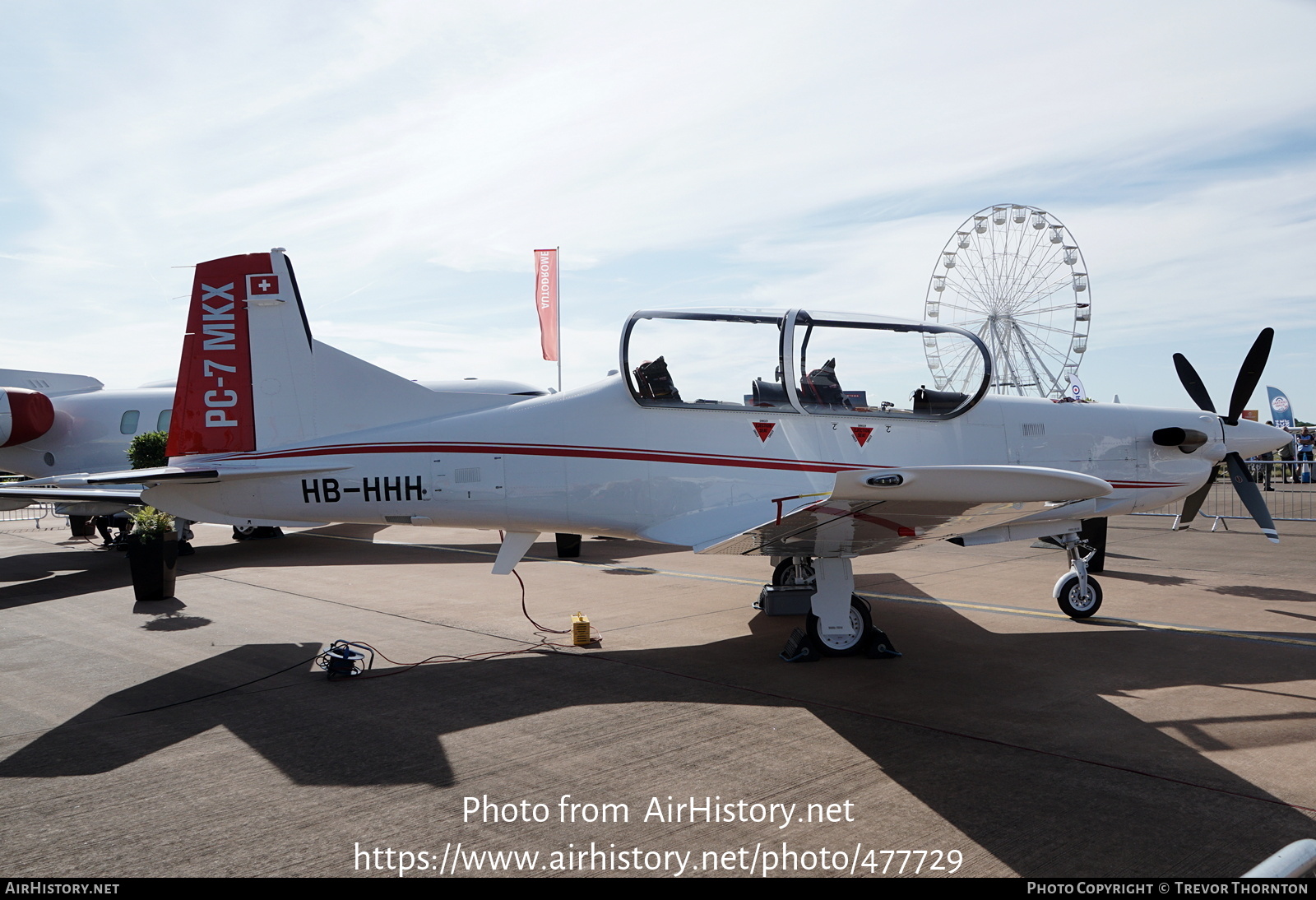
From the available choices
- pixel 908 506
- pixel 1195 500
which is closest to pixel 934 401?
pixel 908 506

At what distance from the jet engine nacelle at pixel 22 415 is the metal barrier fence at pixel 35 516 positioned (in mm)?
9087

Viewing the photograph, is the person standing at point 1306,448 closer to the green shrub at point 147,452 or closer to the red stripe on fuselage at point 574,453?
the red stripe on fuselage at point 574,453

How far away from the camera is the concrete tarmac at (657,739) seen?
3957mm

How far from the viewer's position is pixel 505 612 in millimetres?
9852

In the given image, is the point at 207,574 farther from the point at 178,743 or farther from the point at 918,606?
the point at 918,606

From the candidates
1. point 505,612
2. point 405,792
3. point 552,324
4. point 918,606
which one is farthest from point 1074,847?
point 552,324

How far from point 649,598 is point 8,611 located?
784cm

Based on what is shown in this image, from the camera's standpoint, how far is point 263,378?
27.0 feet

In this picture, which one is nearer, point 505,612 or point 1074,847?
point 1074,847

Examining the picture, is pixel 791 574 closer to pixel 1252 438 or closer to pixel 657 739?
pixel 657 739

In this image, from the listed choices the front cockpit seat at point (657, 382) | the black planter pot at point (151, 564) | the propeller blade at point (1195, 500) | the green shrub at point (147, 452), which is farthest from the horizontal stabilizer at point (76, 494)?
the propeller blade at point (1195, 500)

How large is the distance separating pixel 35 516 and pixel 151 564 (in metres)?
23.9

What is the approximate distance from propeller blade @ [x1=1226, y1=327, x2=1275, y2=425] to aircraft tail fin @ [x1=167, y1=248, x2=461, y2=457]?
323 inches

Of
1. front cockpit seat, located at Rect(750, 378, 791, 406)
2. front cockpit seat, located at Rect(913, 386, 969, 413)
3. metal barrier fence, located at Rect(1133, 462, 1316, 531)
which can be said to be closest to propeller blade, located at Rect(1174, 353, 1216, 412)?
front cockpit seat, located at Rect(913, 386, 969, 413)
